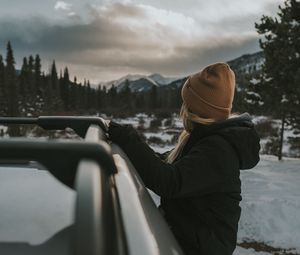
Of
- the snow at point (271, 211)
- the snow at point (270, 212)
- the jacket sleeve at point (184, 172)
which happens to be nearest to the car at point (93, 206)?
the jacket sleeve at point (184, 172)

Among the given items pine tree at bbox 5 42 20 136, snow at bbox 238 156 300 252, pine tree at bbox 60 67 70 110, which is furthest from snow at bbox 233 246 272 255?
pine tree at bbox 60 67 70 110

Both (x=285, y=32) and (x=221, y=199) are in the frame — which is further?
(x=285, y=32)

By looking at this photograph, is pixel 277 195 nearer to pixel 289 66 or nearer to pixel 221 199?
pixel 289 66

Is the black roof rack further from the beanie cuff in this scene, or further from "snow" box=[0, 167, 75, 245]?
"snow" box=[0, 167, 75, 245]

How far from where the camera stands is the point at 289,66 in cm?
1777

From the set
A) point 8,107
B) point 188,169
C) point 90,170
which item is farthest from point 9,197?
point 8,107

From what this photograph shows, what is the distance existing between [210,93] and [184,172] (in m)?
0.56

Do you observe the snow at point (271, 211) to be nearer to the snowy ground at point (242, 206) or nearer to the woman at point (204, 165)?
the snowy ground at point (242, 206)

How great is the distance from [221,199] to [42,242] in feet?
3.92

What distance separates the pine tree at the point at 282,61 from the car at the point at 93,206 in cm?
1612

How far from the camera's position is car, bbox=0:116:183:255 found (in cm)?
94

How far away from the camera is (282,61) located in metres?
17.9

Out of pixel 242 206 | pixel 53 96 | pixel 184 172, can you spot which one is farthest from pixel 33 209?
pixel 53 96

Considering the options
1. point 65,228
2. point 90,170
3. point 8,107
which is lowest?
point 8,107
